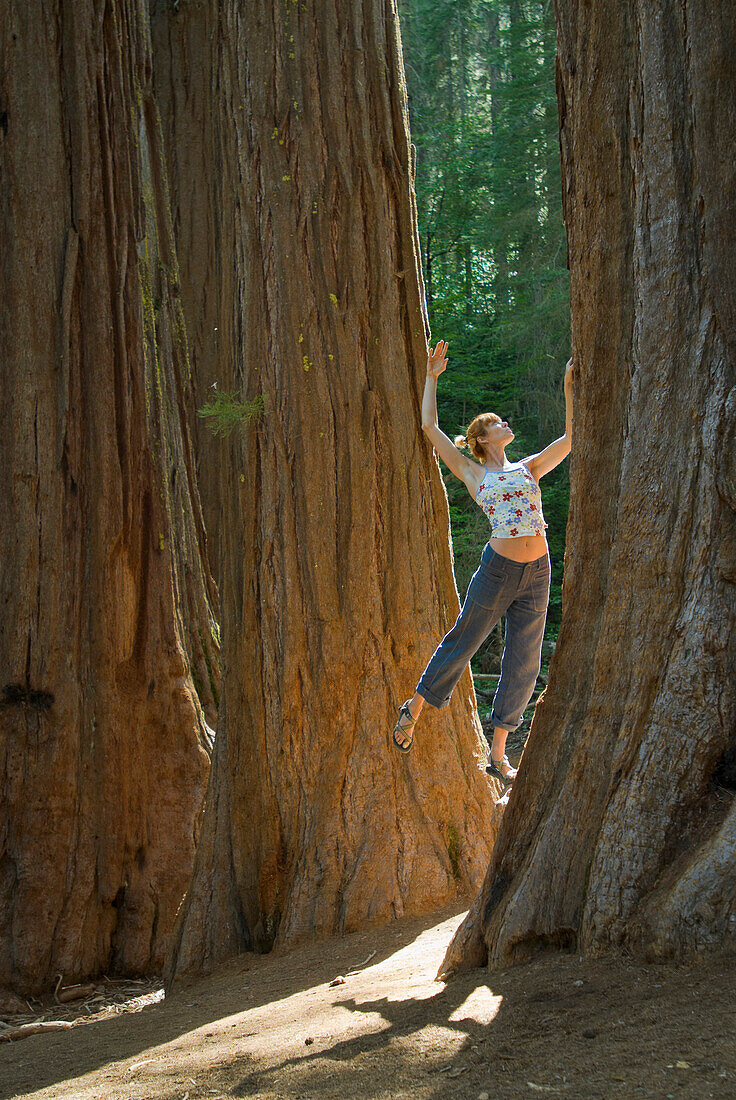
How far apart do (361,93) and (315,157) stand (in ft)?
1.68

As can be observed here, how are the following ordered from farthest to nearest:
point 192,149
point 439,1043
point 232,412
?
point 192,149, point 232,412, point 439,1043

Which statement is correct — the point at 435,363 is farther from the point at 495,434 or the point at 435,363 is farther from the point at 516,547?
the point at 516,547

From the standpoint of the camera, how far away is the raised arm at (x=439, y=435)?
5133 mm

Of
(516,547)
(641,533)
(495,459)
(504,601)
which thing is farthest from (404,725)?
(641,533)

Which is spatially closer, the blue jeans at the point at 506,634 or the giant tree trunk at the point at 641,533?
the giant tree trunk at the point at 641,533

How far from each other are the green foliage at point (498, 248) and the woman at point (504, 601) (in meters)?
10.3

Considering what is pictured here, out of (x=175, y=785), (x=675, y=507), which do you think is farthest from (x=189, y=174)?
(x=675, y=507)

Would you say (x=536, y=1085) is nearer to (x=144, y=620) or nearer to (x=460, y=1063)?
(x=460, y=1063)

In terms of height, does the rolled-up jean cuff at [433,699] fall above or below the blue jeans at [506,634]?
below

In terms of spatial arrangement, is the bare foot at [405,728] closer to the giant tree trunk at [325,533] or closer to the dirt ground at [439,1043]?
the giant tree trunk at [325,533]

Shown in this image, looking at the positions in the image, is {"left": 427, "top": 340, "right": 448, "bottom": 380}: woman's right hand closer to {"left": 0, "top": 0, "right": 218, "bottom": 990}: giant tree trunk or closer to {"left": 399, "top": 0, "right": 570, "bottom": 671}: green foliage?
{"left": 0, "top": 0, "right": 218, "bottom": 990}: giant tree trunk

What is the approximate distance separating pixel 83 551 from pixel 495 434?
9.25 ft

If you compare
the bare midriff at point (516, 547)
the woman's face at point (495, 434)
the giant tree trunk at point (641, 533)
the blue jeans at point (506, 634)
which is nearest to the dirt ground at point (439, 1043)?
the giant tree trunk at point (641, 533)

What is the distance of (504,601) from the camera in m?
4.77
